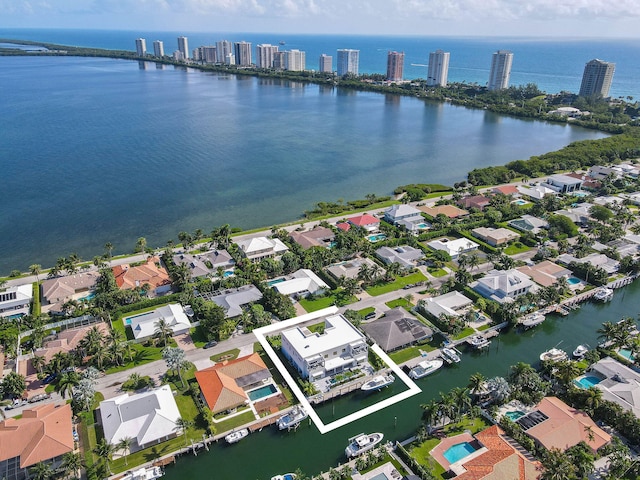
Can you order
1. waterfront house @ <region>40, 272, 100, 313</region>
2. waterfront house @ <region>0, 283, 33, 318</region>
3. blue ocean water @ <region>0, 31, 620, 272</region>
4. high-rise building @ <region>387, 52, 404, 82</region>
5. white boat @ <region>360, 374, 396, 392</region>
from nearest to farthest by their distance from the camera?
white boat @ <region>360, 374, 396, 392</region>
waterfront house @ <region>0, 283, 33, 318</region>
waterfront house @ <region>40, 272, 100, 313</region>
blue ocean water @ <region>0, 31, 620, 272</region>
high-rise building @ <region>387, 52, 404, 82</region>

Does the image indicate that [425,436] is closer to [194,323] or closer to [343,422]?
[343,422]

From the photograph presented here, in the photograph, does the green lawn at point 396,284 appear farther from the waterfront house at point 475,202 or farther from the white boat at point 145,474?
the white boat at point 145,474

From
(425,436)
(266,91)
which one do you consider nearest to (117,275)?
(425,436)

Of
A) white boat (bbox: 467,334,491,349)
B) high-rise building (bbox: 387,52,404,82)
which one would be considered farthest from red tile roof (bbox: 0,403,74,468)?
high-rise building (bbox: 387,52,404,82)

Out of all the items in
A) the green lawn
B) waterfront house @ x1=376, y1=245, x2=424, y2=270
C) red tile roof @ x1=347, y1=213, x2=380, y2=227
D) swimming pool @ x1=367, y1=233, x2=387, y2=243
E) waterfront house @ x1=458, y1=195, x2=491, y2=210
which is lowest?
the green lawn

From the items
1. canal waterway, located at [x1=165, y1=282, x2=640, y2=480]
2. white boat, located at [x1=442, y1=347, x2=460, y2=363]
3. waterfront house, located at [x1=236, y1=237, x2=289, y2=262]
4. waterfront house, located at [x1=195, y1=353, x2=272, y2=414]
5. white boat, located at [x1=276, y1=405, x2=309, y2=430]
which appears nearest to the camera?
canal waterway, located at [x1=165, y1=282, x2=640, y2=480]

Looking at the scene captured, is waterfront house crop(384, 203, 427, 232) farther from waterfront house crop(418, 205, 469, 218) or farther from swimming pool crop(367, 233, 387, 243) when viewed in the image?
swimming pool crop(367, 233, 387, 243)

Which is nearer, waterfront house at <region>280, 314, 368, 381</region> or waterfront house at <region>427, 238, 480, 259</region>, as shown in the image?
waterfront house at <region>280, 314, 368, 381</region>
